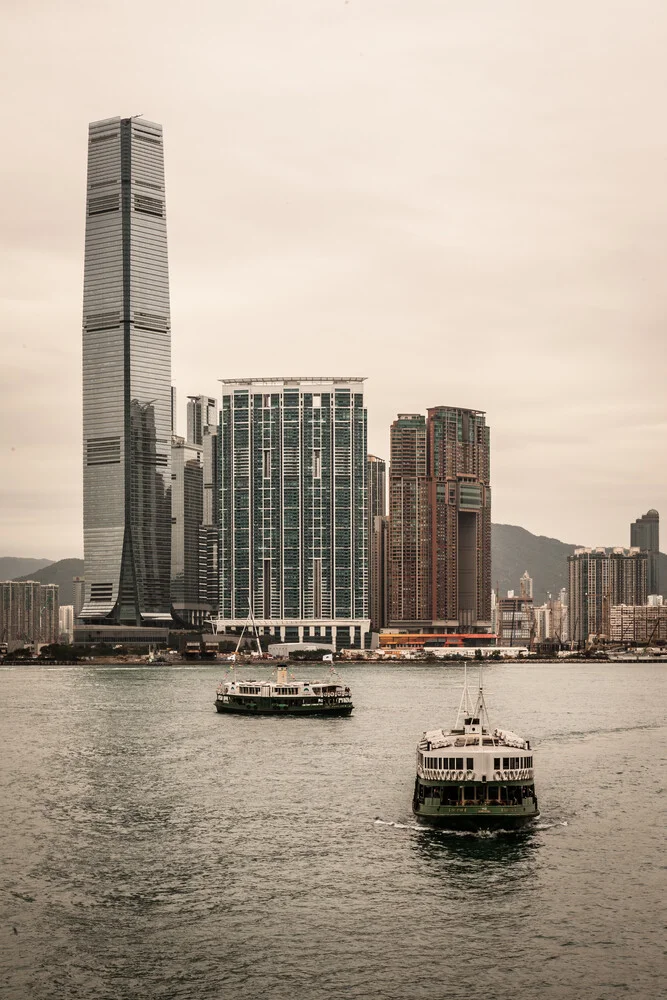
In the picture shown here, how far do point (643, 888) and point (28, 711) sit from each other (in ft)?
419

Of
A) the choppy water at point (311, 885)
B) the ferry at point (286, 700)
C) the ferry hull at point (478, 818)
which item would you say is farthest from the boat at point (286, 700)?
the ferry hull at point (478, 818)

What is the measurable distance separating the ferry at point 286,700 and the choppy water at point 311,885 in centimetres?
4953

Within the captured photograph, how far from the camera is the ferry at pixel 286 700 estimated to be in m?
167

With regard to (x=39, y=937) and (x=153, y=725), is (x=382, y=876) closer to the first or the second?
(x=39, y=937)

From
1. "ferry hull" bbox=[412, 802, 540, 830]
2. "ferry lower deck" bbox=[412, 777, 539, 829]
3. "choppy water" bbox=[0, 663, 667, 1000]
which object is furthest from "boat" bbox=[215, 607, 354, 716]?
"ferry hull" bbox=[412, 802, 540, 830]

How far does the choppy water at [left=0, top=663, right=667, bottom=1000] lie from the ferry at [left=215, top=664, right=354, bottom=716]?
49.5 metres

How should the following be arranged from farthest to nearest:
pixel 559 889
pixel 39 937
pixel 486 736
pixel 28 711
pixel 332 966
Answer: pixel 28 711
pixel 486 736
pixel 559 889
pixel 39 937
pixel 332 966

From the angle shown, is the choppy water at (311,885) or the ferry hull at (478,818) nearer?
the choppy water at (311,885)

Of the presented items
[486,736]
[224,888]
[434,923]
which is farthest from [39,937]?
[486,736]

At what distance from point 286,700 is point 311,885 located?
10170 cm

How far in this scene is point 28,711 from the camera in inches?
7037

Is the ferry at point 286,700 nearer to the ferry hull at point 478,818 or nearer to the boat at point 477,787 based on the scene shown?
the boat at point 477,787

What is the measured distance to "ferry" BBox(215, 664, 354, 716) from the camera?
548 feet

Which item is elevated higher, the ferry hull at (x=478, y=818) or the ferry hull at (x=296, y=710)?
the ferry hull at (x=478, y=818)
